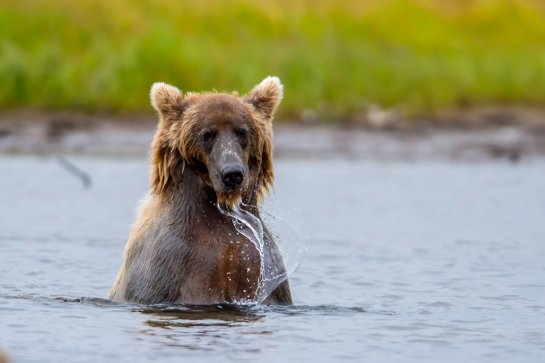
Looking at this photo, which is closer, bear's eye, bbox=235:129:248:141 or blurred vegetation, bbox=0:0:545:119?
bear's eye, bbox=235:129:248:141

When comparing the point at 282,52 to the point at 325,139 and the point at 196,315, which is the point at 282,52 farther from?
the point at 196,315

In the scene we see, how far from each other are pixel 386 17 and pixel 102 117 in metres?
6.82

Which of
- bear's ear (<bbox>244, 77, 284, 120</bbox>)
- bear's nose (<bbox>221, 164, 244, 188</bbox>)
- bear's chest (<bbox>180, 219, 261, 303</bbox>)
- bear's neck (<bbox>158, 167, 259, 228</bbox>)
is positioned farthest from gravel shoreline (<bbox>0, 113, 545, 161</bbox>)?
bear's nose (<bbox>221, 164, 244, 188</bbox>)

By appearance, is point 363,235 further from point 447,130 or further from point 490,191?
point 447,130

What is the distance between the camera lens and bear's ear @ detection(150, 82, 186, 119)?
28.3ft

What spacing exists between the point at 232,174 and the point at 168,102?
31.5 inches

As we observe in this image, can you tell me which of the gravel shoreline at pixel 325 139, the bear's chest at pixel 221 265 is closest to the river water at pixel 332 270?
the bear's chest at pixel 221 265

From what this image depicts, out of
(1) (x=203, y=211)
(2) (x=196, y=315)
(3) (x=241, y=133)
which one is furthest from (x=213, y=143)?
(2) (x=196, y=315)

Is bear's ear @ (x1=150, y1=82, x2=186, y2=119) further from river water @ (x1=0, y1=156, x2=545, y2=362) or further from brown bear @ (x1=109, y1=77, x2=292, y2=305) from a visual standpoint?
river water @ (x1=0, y1=156, x2=545, y2=362)

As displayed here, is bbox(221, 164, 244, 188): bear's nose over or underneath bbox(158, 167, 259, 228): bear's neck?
over

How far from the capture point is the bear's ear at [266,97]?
881cm

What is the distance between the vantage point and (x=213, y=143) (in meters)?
8.38

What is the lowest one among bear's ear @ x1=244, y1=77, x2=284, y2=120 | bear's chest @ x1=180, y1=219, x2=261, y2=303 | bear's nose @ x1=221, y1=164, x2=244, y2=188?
bear's chest @ x1=180, y1=219, x2=261, y2=303

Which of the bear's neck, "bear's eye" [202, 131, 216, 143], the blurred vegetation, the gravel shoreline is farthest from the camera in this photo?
the blurred vegetation
